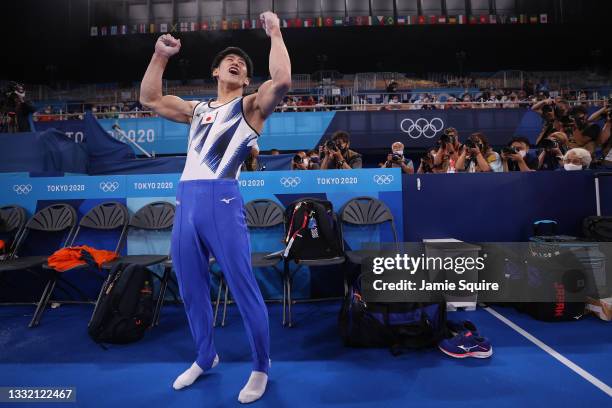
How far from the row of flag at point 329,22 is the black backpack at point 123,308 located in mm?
17030

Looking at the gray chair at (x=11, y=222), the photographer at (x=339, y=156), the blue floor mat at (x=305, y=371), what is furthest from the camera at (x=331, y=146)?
the gray chair at (x=11, y=222)

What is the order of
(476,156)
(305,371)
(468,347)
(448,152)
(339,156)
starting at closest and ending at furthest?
1. (305,371)
2. (468,347)
3. (476,156)
4. (339,156)
5. (448,152)

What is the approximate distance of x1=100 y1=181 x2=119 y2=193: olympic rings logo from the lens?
429cm

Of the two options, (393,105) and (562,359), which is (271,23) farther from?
(393,105)

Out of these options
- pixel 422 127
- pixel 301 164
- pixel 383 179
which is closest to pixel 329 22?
pixel 422 127

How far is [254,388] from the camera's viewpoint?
2.15 m

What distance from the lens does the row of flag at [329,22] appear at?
57.0 ft

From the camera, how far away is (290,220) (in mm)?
3748

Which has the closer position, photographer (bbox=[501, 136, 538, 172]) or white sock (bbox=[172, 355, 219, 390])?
white sock (bbox=[172, 355, 219, 390])

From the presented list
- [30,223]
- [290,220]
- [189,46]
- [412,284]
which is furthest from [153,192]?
[189,46]

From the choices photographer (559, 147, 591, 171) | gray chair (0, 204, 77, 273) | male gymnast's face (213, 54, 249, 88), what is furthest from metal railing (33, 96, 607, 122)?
male gymnast's face (213, 54, 249, 88)

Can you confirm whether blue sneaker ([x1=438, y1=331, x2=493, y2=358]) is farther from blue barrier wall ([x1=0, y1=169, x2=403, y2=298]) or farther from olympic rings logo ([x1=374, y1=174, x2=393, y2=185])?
olympic rings logo ([x1=374, y1=174, x2=393, y2=185])

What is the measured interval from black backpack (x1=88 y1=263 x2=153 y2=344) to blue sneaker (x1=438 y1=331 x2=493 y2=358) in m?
2.55

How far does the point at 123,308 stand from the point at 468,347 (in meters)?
2.82
